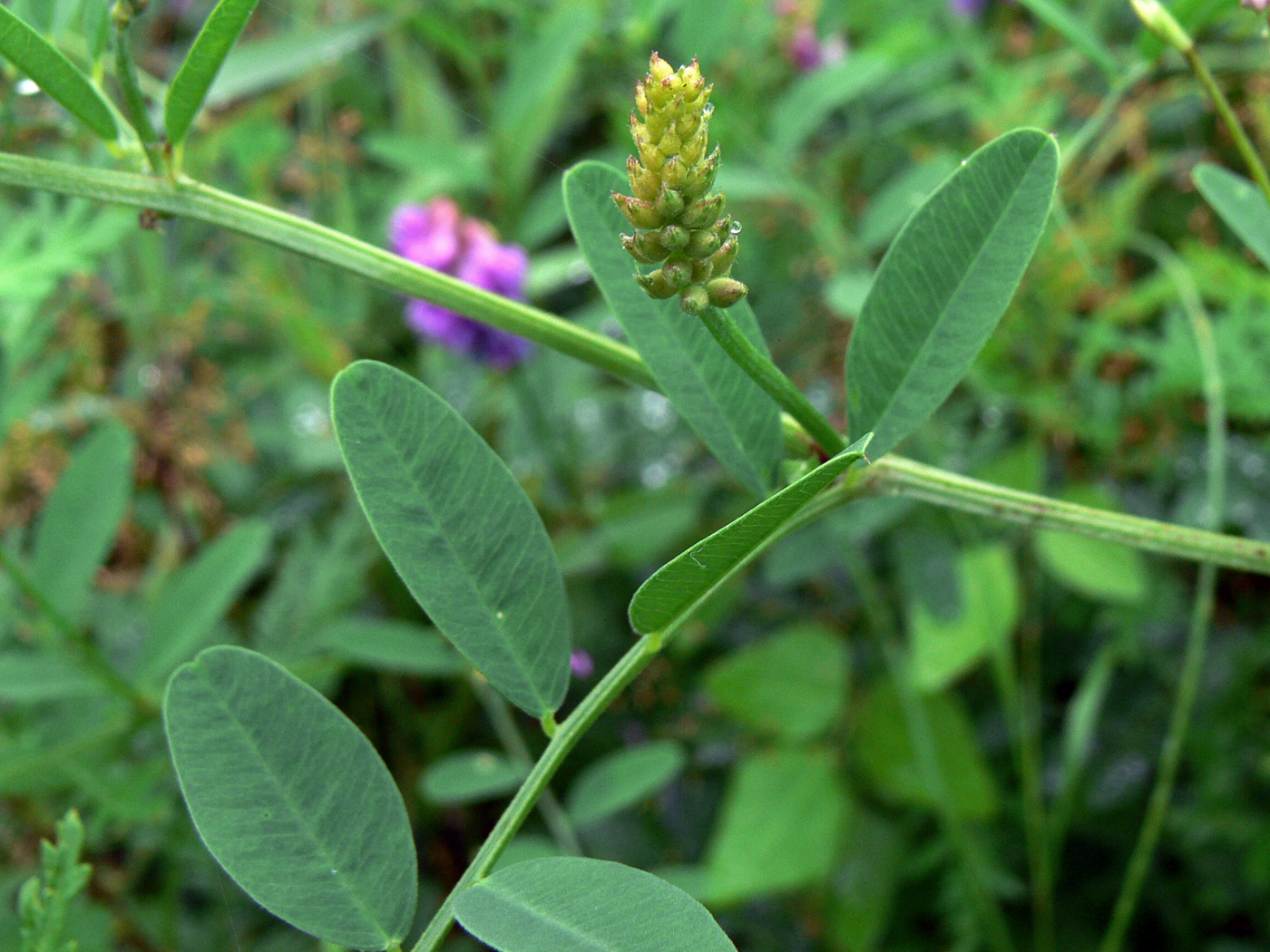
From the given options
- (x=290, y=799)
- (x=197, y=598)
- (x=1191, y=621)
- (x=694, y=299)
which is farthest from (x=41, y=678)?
(x=1191, y=621)

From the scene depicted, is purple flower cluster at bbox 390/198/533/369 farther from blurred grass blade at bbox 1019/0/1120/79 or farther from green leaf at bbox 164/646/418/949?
green leaf at bbox 164/646/418/949

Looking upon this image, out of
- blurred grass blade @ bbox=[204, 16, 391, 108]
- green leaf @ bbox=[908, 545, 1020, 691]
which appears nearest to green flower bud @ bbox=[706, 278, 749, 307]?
green leaf @ bbox=[908, 545, 1020, 691]

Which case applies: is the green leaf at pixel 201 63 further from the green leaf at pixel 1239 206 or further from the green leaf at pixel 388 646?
the green leaf at pixel 388 646

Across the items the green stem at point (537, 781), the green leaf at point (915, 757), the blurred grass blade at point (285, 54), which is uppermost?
the blurred grass blade at point (285, 54)

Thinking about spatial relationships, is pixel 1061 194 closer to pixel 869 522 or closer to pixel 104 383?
pixel 869 522

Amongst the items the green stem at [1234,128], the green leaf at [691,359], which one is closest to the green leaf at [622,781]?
the green leaf at [691,359]

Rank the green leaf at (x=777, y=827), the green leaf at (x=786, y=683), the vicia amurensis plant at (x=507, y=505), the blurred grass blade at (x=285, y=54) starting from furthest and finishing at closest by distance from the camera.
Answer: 1. the blurred grass blade at (x=285, y=54)
2. the green leaf at (x=786, y=683)
3. the green leaf at (x=777, y=827)
4. the vicia amurensis plant at (x=507, y=505)
